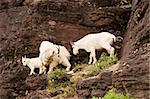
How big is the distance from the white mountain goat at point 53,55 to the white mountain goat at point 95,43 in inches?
19.6

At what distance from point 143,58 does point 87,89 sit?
1829 millimetres

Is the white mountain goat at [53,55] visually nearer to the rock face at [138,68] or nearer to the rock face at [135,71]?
the rock face at [135,71]

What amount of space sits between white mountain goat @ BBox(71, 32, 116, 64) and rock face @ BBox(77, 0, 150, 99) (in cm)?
120

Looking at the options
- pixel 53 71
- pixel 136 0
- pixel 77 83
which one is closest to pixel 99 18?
pixel 136 0

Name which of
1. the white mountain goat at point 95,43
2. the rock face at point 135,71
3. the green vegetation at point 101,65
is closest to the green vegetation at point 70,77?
the green vegetation at point 101,65

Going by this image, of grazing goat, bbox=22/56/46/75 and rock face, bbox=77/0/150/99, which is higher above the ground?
rock face, bbox=77/0/150/99

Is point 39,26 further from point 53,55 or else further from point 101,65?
point 101,65

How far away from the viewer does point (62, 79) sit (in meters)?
12.4

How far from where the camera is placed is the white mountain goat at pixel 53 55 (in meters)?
13.3

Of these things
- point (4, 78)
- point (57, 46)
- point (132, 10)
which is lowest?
point (4, 78)

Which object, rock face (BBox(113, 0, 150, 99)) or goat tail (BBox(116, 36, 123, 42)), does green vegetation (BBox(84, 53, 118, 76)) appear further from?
goat tail (BBox(116, 36, 123, 42))

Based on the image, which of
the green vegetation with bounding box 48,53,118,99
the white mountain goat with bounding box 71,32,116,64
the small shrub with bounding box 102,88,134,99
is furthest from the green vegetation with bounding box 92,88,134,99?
the white mountain goat with bounding box 71,32,116,64

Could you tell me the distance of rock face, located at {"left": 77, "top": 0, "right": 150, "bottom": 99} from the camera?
9.17 metres

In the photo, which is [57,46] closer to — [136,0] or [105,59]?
[105,59]
